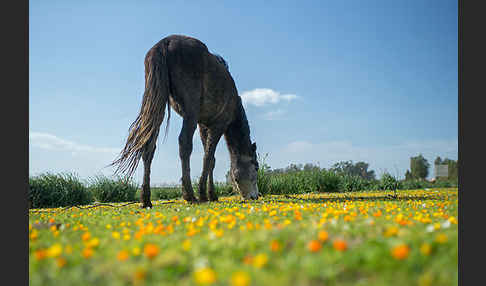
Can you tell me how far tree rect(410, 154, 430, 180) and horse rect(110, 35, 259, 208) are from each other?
64.4 feet

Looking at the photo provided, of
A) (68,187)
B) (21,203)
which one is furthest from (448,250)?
(68,187)

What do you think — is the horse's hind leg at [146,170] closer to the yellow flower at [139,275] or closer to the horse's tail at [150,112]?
the horse's tail at [150,112]

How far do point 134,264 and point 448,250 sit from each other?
6.26 ft

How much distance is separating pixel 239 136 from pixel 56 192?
6.17 metres

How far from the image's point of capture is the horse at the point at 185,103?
17.9ft

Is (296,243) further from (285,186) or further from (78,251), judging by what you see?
(285,186)

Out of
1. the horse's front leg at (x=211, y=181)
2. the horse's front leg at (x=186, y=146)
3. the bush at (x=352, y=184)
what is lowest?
the bush at (x=352, y=184)

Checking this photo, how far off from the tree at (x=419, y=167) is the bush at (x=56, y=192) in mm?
21392

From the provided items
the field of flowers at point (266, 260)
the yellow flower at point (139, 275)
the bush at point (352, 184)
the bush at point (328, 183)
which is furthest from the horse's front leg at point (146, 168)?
the bush at point (352, 184)

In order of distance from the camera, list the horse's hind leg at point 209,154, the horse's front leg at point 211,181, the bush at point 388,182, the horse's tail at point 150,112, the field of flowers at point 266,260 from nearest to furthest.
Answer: the field of flowers at point 266,260
the horse's tail at point 150,112
the horse's hind leg at point 209,154
the horse's front leg at point 211,181
the bush at point 388,182

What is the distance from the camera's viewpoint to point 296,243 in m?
2.05

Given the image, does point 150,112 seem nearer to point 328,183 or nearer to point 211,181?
point 211,181

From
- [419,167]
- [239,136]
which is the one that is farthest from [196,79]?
[419,167]

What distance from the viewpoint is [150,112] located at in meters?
5.41
